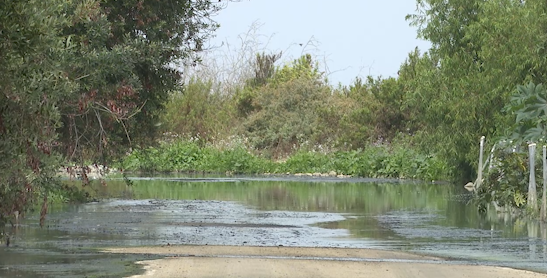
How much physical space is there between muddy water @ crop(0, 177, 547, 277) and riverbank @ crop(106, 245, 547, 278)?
2.07ft

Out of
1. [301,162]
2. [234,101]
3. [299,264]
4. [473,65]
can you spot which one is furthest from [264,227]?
[234,101]

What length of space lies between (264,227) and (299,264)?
316 inches

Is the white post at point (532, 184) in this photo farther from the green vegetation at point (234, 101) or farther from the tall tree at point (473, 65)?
the tall tree at point (473, 65)

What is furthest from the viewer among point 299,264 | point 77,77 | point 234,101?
point 234,101

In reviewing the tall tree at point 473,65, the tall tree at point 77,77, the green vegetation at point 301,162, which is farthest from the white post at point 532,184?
the green vegetation at point 301,162

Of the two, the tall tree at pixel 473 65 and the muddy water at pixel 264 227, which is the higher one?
the tall tree at pixel 473 65

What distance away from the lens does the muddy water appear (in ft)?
54.0

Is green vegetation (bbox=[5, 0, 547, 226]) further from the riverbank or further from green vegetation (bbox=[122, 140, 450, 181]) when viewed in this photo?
the riverbank

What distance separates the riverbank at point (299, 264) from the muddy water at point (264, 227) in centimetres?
63

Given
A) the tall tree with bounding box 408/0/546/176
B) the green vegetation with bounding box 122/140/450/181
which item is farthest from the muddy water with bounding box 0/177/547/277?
the green vegetation with bounding box 122/140/450/181

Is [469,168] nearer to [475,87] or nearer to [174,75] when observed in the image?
[475,87]

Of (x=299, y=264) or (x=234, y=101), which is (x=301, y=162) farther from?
(x=299, y=264)

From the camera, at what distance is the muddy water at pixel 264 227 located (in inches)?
648

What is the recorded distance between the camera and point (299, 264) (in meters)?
15.5
